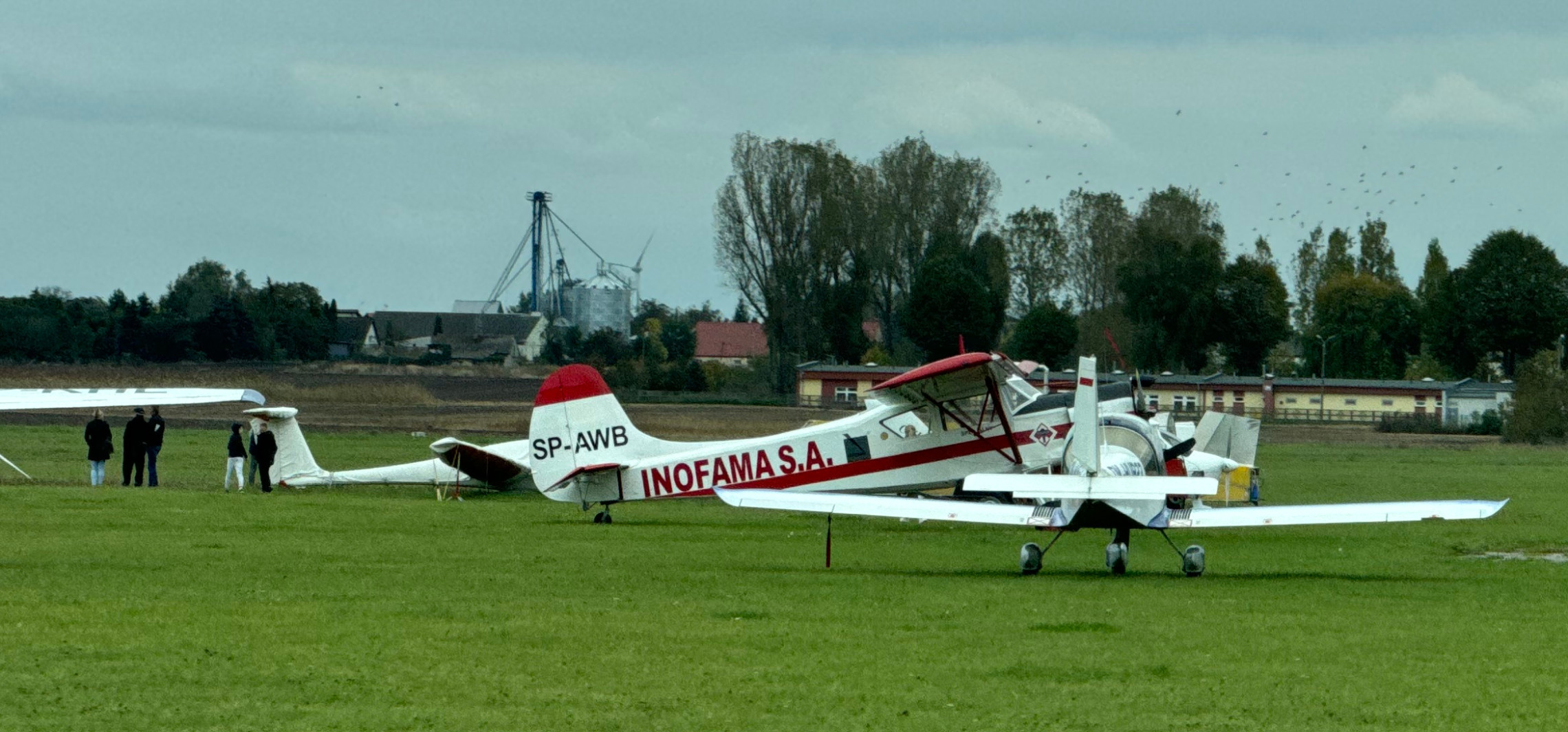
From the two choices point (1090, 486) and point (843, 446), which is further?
point (843, 446)

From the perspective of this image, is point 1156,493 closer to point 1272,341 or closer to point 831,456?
point 831,456

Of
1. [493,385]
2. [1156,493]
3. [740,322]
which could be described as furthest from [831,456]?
[740,322]

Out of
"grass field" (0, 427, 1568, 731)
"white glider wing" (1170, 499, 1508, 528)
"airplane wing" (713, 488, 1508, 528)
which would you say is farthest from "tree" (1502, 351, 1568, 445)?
"white glider wing" (1170, 499, 1508, 528)

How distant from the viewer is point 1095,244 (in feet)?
332

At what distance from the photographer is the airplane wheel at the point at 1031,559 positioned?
15.7 meters

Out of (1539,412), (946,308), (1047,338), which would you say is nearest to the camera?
(1539,412)

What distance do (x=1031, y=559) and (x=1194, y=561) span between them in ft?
4.83

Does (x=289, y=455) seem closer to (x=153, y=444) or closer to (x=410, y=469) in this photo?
(x=410, y=469)

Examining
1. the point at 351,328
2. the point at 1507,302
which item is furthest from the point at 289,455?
the point at 351,328

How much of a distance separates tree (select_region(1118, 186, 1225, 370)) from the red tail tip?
7258 centimetres

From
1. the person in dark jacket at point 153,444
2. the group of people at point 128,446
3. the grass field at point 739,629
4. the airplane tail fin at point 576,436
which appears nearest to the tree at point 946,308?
the person in dark jacket at point 153,444

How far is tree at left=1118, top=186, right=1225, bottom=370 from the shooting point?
92.3 metres

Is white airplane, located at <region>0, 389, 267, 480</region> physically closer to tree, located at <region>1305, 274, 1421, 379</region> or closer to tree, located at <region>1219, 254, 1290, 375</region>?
tree, located at <region>1219, 254, 1290, 375</region>

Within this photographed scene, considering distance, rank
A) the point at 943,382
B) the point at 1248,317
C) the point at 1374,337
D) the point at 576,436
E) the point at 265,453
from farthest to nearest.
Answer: the point at 1374,337, the point at 1248,317, the point at 265,453, the point at 576,436, the point at 943,382
